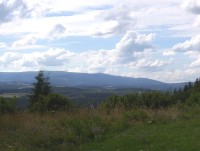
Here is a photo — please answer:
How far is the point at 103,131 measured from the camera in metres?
15.2

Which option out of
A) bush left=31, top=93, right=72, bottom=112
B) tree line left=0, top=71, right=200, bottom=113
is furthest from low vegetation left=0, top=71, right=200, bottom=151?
bush left=31, top=93, right=72, bottom=112

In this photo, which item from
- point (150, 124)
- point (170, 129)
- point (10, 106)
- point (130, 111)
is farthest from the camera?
point (10, 106)

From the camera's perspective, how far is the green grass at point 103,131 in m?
12.8

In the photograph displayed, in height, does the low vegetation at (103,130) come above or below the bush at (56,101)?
below

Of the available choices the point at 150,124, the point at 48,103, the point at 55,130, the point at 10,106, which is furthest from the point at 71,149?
the point at 48,103

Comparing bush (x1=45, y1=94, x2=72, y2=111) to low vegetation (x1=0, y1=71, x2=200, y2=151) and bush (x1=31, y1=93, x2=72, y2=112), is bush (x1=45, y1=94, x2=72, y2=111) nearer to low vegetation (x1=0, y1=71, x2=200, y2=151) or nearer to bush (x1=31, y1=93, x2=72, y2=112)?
bush (x1=31, y1=93, x2=72, y2=112)

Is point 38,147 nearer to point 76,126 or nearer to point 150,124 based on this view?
point 76,126

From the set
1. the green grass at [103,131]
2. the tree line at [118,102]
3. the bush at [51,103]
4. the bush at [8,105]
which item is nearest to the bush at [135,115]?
the green grass at [103,131]

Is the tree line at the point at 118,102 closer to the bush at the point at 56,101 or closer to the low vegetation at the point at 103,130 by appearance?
the bush at the point at 56,101

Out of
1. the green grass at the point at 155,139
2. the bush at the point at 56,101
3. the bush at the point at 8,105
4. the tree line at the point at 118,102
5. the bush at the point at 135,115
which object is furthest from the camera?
the bush at the point at 56,101

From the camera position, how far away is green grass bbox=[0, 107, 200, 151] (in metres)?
12.8

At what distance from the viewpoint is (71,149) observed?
13.2 metres

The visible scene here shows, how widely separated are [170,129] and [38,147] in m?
4.76

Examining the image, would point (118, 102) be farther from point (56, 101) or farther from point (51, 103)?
point (51, 103)
